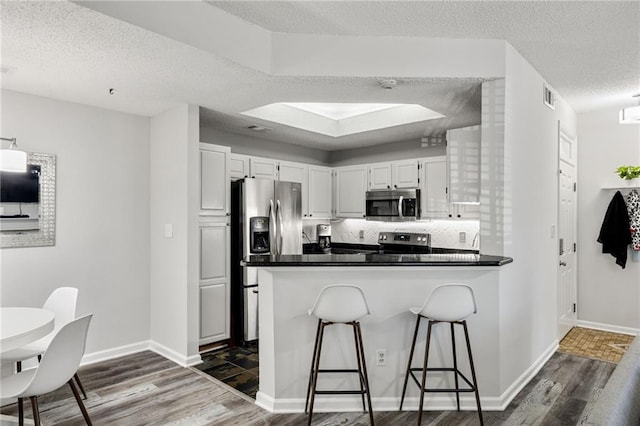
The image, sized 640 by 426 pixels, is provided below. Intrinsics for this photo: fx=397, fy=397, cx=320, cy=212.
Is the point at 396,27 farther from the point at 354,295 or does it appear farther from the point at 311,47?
the point at 354,295

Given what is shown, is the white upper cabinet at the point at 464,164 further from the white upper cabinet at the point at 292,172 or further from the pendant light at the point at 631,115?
the white upper cabinet at the point at 292,172

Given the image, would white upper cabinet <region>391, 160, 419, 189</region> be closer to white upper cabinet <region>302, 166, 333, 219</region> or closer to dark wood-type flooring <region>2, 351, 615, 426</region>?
white upper cabinet <region>302, 166, 333, 219</region>

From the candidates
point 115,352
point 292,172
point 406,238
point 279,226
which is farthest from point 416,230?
point 115,352

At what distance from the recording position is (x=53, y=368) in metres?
2.09

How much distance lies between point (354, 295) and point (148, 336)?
2.67 metres

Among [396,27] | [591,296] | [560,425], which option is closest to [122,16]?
[396,27]

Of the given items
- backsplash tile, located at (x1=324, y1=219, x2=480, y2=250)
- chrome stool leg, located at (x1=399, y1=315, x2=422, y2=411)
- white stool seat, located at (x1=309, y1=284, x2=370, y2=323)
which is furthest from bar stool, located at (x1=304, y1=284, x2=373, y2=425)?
backsplash tile, located at (x1=324, y1=219, x2=480, y2=250)

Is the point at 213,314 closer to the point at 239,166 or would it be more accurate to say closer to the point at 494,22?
the point at 239,166

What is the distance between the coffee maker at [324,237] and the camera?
19.7ft

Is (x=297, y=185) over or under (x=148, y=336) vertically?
over

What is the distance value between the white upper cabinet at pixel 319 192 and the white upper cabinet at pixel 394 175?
27.8 inches

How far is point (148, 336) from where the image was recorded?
4133 millimetres

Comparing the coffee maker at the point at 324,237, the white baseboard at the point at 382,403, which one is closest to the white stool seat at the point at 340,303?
the white baseboard at the point at 382,403

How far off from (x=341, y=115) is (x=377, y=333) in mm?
3072
